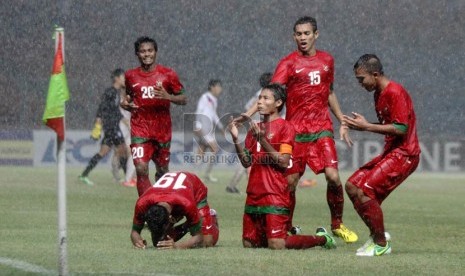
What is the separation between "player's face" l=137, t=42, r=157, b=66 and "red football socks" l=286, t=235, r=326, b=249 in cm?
400

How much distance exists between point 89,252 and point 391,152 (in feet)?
10.4

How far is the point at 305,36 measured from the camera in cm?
1308

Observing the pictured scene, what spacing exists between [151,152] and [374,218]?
14.4 feet

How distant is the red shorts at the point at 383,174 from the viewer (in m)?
11.1

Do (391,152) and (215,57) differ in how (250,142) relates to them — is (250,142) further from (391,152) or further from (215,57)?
(215,57)

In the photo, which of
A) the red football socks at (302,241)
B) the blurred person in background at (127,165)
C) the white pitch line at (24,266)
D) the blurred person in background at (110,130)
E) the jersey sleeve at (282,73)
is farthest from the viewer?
the blurred person in background at (110,130)

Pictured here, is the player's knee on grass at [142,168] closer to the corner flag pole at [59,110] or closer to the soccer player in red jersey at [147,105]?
the soccer player in red jersey at [147,105]

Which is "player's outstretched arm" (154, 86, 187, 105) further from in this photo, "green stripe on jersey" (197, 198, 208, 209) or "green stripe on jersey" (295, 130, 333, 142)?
"green stripe on jersey" (197, 198, 208, 209)

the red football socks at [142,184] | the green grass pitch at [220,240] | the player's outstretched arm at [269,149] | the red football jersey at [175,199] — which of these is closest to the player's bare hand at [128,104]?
the red football socks at [142,184]

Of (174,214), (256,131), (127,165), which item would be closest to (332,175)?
(256,131)

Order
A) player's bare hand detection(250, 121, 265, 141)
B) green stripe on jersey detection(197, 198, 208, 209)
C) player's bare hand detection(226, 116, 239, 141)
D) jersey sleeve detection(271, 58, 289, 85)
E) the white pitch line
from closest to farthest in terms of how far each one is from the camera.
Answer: the white pitch line → player's bare hand detection(226, 116, 239, 141) → player's bare hand detection(250, 121, 265, 141) → green stripe on jersey detection(197, 198, 208, 209) → jersey sleeve detection(271, 58, 289, 85)

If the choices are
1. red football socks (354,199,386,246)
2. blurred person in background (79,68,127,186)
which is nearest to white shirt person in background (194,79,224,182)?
blurred person in background (79,68,127,186)

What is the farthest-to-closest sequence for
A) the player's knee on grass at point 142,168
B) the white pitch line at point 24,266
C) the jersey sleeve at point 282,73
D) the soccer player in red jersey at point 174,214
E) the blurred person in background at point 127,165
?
1. the blurred person in background at point 127,165
2. the player's knee on grass at point 142,168
3. the jersey sleeve at point 282,73
4. the soccer player in red jersey at point 174,214
5. the white pitch line at point 24,266

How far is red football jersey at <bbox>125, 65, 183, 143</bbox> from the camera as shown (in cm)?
1436
